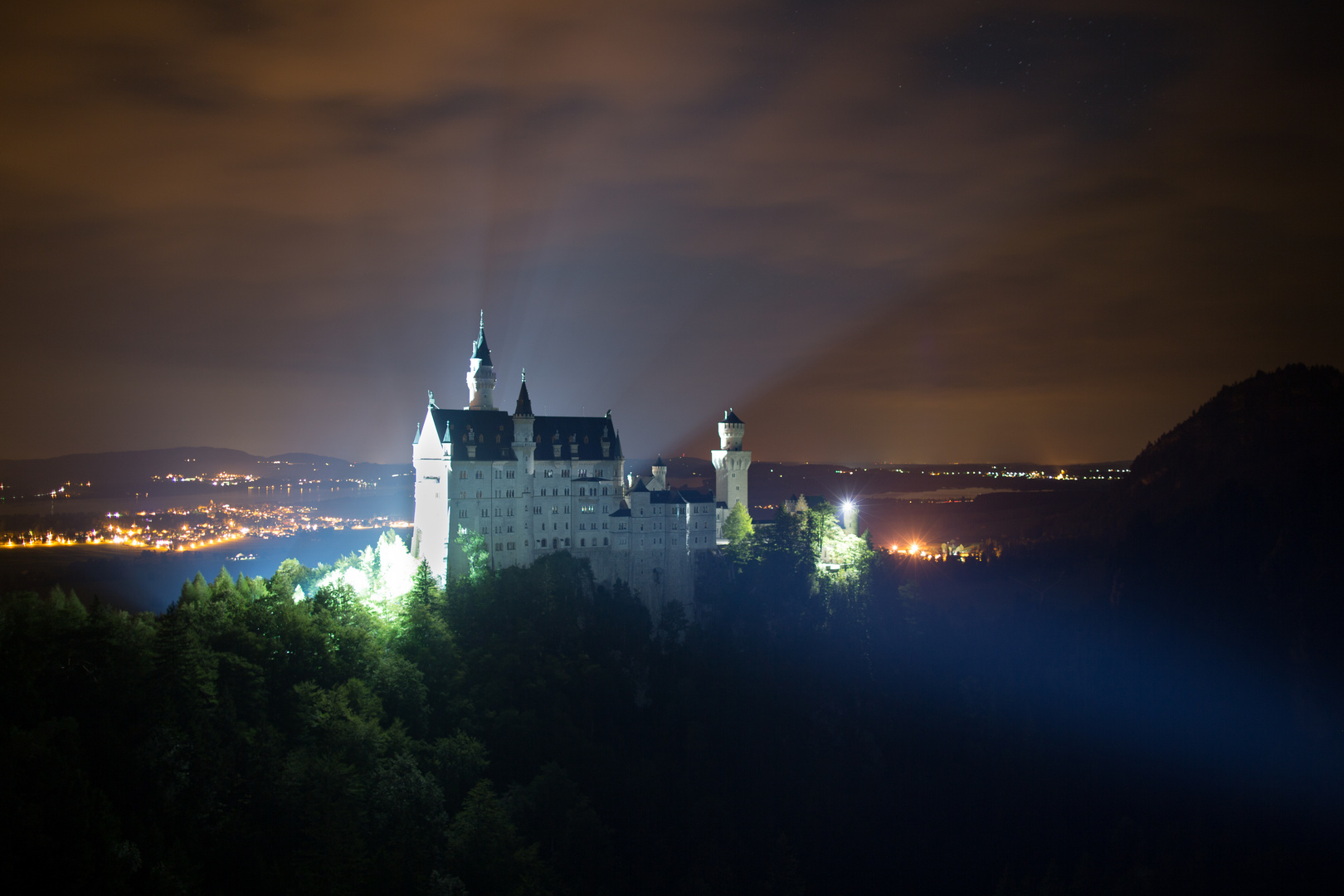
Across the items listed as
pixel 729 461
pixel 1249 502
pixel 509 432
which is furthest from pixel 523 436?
pixel 1249 502

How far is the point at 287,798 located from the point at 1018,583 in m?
107

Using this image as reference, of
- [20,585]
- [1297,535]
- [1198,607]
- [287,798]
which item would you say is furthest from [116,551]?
[1297,535]

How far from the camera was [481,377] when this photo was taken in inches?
2867

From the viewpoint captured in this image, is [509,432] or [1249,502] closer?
[509,432]

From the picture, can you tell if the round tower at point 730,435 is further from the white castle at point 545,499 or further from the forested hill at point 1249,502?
the forested hill at point 1249,502

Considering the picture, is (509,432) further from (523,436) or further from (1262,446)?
(1262,446)

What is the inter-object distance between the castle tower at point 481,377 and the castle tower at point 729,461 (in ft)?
70.7

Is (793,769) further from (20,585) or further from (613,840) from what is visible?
(20,585)

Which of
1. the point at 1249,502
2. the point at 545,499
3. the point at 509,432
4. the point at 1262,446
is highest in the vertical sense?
the point at 1262,446

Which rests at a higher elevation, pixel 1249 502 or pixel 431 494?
pixel 431 494

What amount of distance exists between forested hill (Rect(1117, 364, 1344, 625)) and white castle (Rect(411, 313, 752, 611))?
8691 centimetres

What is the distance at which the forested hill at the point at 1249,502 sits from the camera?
12812 cm

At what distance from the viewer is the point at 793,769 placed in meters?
72.8

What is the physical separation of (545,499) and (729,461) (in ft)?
62.8
